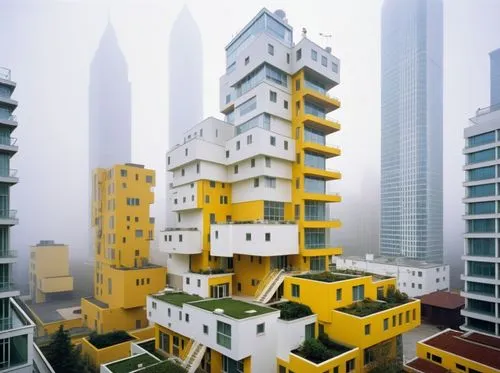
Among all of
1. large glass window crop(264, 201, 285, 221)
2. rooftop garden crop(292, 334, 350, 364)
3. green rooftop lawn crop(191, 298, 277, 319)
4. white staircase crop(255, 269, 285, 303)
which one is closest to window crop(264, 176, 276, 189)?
large glass window crop(264, 201, 285, 221)

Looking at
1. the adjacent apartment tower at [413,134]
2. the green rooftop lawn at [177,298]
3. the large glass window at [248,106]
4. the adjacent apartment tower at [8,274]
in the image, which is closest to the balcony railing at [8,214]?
the adjacent apartment tower at [8,274]

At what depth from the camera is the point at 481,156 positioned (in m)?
43.7

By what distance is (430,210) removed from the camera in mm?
95125

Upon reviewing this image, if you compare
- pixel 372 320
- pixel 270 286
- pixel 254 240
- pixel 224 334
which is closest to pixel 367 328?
pixel 372 320

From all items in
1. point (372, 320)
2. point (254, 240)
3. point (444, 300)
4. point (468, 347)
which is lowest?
point (444, 300)

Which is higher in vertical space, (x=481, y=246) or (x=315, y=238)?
(x=315, y=238)

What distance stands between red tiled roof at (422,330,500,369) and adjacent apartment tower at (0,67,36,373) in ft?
124

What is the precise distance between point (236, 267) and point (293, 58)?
30.3 meters

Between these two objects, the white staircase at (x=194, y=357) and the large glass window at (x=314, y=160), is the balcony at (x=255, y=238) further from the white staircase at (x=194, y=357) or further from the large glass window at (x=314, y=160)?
the white staircase at (x=194, y=357)

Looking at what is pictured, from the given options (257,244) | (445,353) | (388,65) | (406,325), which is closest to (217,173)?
(257,244)

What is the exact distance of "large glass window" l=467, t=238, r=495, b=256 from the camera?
42219mm

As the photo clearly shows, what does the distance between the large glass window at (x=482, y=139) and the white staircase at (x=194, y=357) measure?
151ft

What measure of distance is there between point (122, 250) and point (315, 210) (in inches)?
1338

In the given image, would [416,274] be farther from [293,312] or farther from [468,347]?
[293,312]
